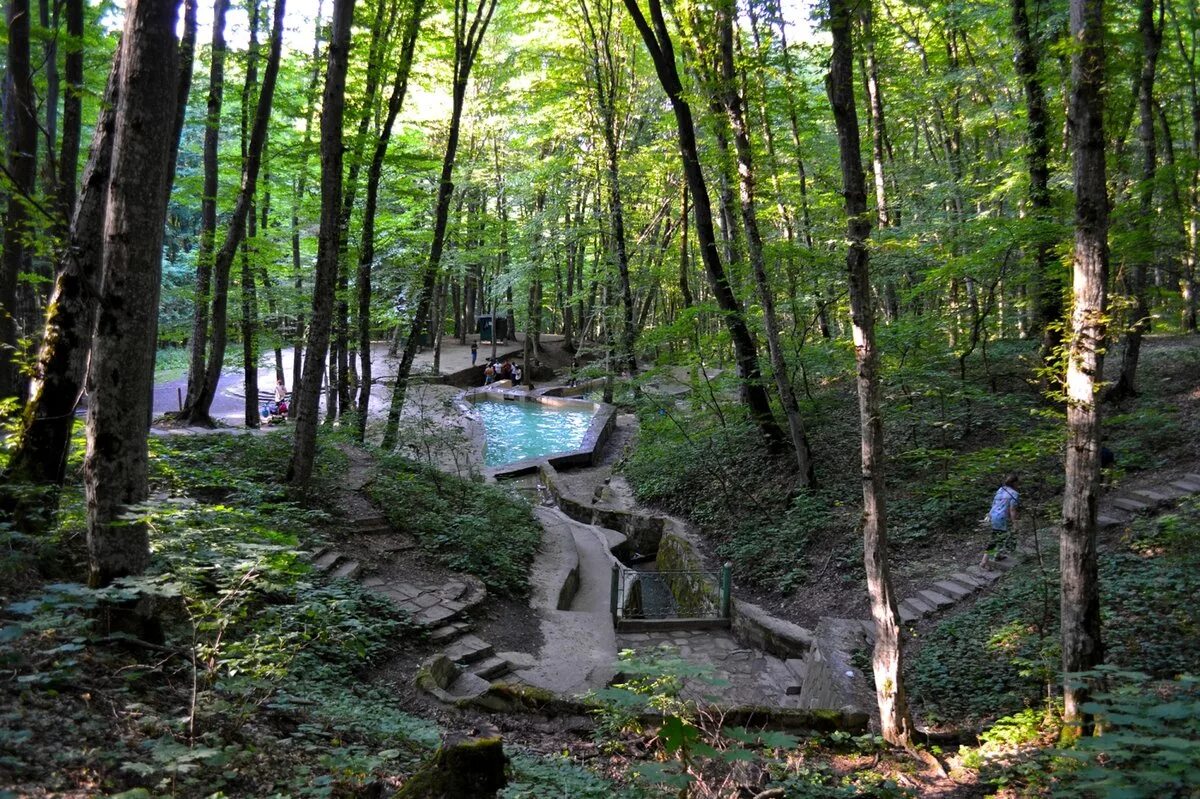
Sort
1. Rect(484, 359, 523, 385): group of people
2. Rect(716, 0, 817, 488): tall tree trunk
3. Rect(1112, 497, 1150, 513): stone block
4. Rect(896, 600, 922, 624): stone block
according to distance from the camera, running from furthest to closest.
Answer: Rect(484, 359, 523, 385): group of people → Rect(716, 0, 817, 488): tall tree trunk → Rect(1112, 497, 1150, 513): stone block → Rect(896, 600, 922, 624): stone block

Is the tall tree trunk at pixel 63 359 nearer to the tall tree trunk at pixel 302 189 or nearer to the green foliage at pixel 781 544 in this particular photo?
the tall tree trunk at pixel 302 189

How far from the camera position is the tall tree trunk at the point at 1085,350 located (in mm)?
4680

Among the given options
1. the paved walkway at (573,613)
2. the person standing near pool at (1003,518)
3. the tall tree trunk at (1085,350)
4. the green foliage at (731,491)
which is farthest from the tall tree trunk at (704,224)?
the tall tree trunk at (1085,350)

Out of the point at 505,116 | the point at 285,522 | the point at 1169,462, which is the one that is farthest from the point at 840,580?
the point at 505,116

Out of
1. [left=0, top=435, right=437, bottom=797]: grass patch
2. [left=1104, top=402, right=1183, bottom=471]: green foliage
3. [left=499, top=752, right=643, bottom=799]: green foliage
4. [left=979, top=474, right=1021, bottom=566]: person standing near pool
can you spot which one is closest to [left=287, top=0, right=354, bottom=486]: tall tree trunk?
[left=0, top=435, right=437, bottom=797]: grass patch

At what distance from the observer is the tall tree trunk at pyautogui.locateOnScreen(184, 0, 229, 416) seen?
478 inches

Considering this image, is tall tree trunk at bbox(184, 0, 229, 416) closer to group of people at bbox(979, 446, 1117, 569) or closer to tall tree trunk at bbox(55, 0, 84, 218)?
tall tree trunk at bbox(55, 0, 84, 218)

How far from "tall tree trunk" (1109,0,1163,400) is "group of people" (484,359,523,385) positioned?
24870 mm

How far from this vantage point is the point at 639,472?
57.8 ft

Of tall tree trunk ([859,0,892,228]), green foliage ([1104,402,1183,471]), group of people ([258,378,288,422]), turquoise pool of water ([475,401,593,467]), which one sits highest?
tall tree trunk ([859,0,892,228])

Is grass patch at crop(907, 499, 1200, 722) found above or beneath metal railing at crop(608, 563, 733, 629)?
above

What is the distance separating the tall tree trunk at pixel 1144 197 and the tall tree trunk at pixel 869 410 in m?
5.35

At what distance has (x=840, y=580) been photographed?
1047 cm

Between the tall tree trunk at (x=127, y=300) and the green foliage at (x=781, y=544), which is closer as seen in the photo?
the tall tree trunk at (x=127, y=300)
